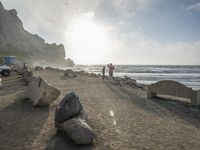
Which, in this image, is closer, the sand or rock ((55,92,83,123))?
the sand

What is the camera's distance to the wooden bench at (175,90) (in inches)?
508

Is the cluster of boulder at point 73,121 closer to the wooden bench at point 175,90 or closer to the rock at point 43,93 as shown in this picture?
the rock at point 43,93

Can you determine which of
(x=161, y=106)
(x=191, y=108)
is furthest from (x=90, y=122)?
(x=191, y=108)

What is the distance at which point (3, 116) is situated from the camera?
9297mm

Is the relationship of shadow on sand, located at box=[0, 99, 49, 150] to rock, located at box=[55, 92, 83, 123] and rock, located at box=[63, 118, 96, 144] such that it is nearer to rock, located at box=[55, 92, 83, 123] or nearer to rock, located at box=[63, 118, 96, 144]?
rock, located at box=[55, 92, 83, 123]

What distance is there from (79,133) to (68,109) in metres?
1.18

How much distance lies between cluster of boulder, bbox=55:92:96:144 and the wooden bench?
24.9 ft

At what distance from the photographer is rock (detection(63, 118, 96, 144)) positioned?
6523mm

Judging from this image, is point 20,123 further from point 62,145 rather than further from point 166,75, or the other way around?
point 166,75

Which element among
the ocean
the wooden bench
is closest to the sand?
the wooden bench

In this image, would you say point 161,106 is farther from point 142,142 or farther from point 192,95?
point 142,142

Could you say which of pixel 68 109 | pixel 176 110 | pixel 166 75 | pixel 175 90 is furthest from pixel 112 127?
pixel 166 75

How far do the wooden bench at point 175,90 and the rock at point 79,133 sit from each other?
823cm

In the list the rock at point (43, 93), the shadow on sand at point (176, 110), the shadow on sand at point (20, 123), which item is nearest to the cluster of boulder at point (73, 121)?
the shadow on sand at point (20, 123)
